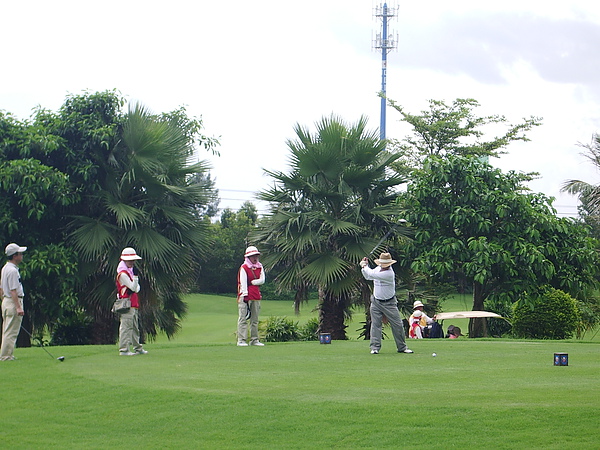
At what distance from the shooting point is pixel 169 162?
21.5 metres

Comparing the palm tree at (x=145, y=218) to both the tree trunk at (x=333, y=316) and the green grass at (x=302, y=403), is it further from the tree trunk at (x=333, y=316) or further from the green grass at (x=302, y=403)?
the green grass at (x=302, y=403)

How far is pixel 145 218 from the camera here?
20.8 m

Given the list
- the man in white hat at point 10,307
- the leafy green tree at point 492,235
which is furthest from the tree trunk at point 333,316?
the man in white hat at point 10,307

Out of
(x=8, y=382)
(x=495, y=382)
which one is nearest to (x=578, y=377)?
(x=495, y=382)

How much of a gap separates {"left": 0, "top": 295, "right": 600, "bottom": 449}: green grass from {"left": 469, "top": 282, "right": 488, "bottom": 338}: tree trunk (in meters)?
10.3

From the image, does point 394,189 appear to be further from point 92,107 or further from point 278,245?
point 92,107

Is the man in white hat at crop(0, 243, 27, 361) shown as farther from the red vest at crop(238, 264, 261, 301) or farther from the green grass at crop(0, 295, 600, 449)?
the red vest at crop(238, 264, 261, 301)

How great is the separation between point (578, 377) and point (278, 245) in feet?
38.7

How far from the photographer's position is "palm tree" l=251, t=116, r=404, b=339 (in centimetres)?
2116

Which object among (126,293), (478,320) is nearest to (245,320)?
(126,293)

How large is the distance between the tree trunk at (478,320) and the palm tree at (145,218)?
833 cm

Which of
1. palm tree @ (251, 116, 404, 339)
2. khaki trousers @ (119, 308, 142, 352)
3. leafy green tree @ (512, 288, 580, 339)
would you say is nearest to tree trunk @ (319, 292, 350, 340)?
palm tree @ (251, 116, 404, 339)

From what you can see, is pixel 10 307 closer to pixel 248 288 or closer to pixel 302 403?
pixel 248 288

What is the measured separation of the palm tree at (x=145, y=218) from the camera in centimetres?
2030
